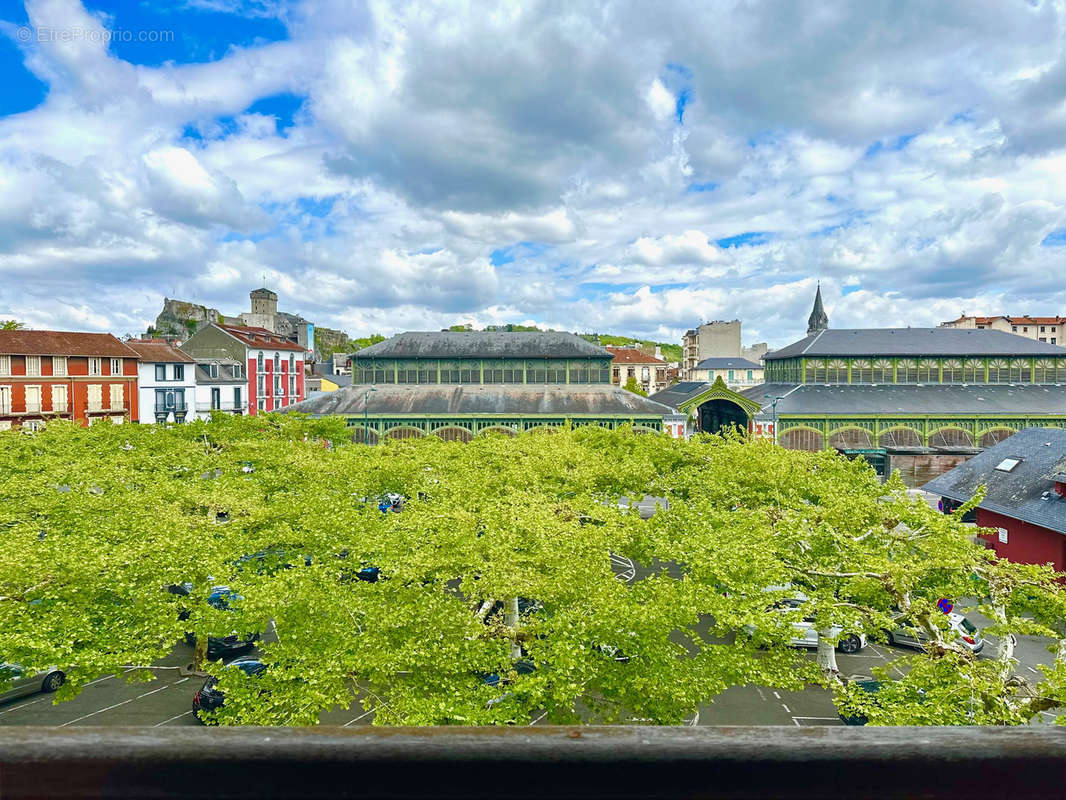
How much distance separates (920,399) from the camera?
56562 millimetres

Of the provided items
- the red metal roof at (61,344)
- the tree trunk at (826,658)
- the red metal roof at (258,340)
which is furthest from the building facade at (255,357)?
the tree trunk at (826,658)

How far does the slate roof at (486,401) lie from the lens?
52.7 m

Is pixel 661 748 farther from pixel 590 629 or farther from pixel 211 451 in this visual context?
pixel 211 451

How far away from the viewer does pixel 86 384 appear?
54062mm

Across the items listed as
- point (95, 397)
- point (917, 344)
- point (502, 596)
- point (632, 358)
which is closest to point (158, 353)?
point (95, 397)

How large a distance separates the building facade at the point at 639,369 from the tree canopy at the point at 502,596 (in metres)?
96.8

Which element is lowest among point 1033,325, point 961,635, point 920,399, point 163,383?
point 961,635

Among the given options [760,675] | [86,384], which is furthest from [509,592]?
[86,384]

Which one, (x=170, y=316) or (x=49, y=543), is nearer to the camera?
(x=49, y=543)

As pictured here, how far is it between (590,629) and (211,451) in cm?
3186

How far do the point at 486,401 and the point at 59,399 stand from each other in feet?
123

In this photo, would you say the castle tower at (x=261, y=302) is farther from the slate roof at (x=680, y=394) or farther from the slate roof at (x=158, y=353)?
the slate roof at (x=680, y=394)

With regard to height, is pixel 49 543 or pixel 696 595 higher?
pixel 49 543

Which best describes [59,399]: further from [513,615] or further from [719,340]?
[719,340]
